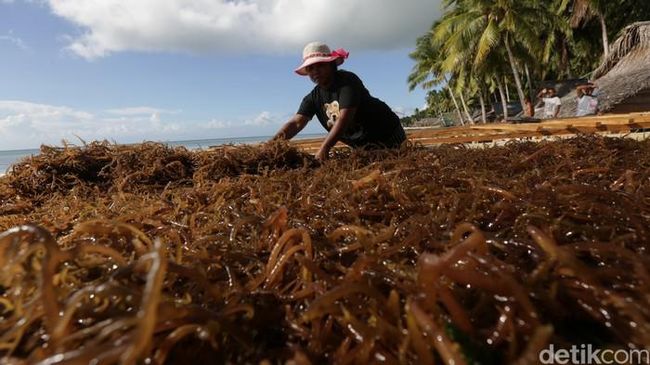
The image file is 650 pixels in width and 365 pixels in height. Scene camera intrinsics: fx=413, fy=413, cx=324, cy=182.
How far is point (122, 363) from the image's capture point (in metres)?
0.47

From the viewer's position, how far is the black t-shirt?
3.28 metres

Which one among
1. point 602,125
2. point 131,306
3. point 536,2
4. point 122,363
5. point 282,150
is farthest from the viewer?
point 536,2

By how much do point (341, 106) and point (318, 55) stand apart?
1.48 ft

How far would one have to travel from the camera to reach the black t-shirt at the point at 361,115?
3.28 meters

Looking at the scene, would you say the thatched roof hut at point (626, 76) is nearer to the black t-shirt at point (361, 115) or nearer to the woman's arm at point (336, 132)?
the black t-shirt at point (361, 115)

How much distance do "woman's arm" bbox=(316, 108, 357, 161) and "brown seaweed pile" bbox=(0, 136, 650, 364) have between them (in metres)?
1.40

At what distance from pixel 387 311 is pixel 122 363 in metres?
0.37

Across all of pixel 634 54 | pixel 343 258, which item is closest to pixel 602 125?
pixel 343 258

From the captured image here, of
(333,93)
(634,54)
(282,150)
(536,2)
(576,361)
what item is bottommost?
(576,361)

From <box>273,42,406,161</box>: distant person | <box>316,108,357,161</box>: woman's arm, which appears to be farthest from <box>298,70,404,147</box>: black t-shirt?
<box>316,108,357,161</box>: woman's arm

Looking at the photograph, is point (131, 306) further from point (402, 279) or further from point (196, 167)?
point (196, 167)

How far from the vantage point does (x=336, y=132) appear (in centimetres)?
291

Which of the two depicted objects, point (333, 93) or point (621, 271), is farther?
point (333, 93)

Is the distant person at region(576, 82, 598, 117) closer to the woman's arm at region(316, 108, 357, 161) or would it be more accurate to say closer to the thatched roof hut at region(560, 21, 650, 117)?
the thatched roof hut at region(560, 21, 650, 117)
